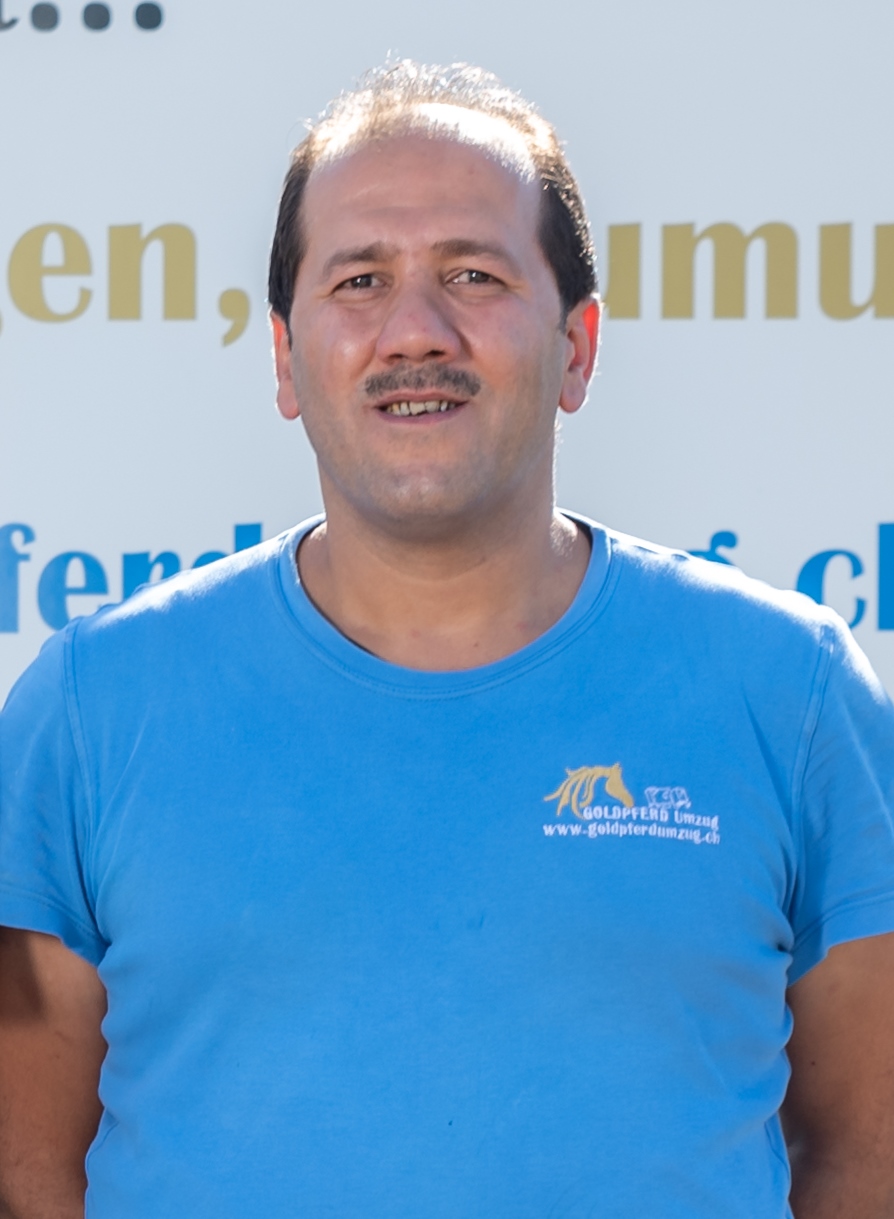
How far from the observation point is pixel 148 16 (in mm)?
2037

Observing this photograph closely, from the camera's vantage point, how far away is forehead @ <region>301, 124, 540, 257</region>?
1.44m

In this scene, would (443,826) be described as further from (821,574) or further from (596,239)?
(596,239)

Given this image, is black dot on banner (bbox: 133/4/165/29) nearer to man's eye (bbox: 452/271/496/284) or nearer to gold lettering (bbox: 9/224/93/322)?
gold lettering (bbox: 9/224/93/322)

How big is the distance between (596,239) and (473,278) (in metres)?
0.64

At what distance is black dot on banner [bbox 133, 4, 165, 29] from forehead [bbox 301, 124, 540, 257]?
0.68m

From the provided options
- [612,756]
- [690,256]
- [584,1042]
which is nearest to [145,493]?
[690,256]

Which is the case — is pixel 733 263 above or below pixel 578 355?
above

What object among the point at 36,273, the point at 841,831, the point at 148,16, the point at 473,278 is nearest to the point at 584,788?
the point at 841,831

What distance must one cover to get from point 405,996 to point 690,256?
3.74 feet

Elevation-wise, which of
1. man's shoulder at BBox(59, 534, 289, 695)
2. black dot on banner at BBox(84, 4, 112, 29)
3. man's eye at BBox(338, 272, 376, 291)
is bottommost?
man's shoulder at BBox(59, 534, 289, 695)

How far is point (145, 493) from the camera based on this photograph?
2049 millimetres

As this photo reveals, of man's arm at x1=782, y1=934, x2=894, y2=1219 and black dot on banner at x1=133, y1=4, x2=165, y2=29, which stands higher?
black dot on banner at x1=133, y1=4, x2=165, y2=29

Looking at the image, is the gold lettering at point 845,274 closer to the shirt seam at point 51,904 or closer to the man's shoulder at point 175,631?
the man's shoulder at point 175,631

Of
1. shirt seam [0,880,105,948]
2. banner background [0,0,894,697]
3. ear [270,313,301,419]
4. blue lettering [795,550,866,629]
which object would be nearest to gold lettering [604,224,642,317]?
banner background [0,0,894,697]
